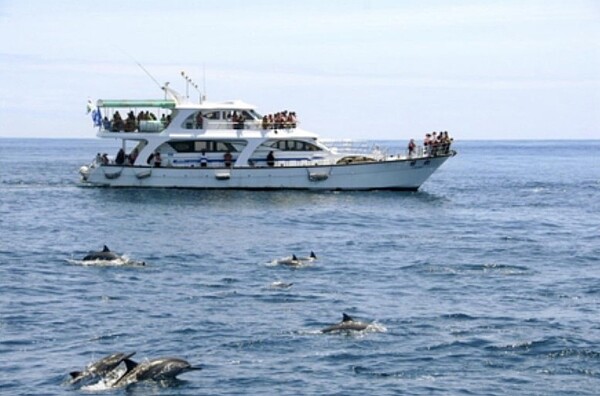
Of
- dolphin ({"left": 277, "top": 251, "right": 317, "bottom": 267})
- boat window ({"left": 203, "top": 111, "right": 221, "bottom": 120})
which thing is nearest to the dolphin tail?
dolphin ({"left": 277, "top": 251, "right": 317, "bottom": 267})

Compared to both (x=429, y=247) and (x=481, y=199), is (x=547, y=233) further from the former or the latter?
(x=481, y=199)

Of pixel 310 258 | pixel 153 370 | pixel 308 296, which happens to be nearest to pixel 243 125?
A: pixel 310 258

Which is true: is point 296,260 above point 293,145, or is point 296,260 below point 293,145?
below

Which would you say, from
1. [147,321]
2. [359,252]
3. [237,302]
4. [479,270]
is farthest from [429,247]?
[147,321]

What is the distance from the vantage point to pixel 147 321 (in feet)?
105

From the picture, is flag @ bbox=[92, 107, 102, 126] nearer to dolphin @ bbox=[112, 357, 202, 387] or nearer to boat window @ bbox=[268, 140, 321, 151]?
boat window @ bbox=[268, 140, 321, 151]

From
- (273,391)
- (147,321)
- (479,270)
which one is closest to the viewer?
(273,391)

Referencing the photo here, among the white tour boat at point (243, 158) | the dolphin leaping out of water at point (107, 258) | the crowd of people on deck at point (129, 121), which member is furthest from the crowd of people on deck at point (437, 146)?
the dolphin leaping out of water at point (107, 258)

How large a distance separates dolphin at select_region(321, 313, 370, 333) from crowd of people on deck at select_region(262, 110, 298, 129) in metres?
42.4

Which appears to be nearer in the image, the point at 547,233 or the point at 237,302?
the point at 237,302

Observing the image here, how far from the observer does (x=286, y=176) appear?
7112 centimetres

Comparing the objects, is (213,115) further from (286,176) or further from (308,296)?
(308,296)

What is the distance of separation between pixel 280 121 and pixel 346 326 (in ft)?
142

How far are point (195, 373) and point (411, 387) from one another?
4.90 metres
